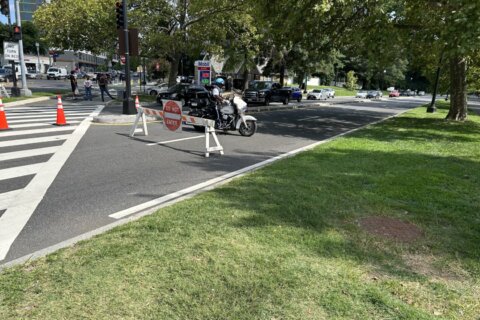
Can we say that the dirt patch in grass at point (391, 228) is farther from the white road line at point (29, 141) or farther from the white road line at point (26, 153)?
the white road line at point (29, 141)

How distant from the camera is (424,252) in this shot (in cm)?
396

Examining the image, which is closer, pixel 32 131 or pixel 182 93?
pixel 32 131

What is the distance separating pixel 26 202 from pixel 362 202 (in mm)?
4612

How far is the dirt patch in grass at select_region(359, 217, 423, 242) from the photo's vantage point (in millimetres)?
4332

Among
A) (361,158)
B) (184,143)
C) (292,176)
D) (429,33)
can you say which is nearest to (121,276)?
(292,176)

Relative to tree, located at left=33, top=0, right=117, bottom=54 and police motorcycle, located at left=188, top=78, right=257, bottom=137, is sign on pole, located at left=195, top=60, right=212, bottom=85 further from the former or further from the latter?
police motorcycle, located at left=188, top=78, right=257, bottom=137

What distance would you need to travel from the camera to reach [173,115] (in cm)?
976

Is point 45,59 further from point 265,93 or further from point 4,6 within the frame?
point 4,6

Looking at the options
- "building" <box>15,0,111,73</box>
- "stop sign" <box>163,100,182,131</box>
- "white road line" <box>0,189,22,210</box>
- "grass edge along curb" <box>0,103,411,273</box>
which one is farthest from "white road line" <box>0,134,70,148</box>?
"building" <box>15,0,111,73</box>

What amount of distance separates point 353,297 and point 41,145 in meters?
8.55

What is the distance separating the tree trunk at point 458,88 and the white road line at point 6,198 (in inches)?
693

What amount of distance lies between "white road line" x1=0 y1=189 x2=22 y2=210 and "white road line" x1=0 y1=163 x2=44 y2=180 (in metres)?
0.91

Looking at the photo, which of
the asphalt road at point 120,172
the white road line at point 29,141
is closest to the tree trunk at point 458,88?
the asphalt road at point 120,172

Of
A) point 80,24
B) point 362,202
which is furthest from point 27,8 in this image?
point 362,202
